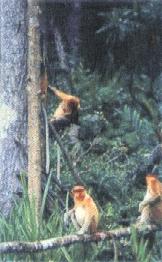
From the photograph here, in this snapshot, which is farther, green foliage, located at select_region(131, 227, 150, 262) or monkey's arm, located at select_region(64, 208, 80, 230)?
monkey's arm, located at select_region(64, 208, 80, 230)

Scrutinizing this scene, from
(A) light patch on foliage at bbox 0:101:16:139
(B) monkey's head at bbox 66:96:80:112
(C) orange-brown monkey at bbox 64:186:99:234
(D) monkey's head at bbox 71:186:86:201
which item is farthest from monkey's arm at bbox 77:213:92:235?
(B) monkey's head at bbox 66:96:80:112

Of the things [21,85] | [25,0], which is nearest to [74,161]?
[21,85]

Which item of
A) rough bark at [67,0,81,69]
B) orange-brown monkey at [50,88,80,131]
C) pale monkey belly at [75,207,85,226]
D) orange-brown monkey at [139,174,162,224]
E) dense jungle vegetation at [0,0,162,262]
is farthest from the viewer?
rough bark at [67,0,81,69]

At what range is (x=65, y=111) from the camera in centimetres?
532

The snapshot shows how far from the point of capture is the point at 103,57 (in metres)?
5.98

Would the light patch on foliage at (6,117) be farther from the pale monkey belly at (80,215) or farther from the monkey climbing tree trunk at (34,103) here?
the pale monkey belly at (80,215)

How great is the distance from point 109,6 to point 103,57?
401 millimetres

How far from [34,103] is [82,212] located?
1.90ft

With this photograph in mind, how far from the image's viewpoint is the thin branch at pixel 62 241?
13.1 ft

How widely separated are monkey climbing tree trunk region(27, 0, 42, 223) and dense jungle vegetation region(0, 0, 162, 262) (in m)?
0.06

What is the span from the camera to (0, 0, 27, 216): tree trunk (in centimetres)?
466

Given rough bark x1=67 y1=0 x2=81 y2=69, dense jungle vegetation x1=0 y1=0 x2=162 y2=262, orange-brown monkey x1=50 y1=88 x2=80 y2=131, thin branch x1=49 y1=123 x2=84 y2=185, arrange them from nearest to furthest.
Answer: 1. dense jungle vegetation x1=0 y1=0 x2=162 y2=262
2. thin branch x1=49 y1=123 x2=84 y2=185
3. orange-brown monkey x1=50 y1=88 x2=80 y2=131
4. rough bark x1=67 y1=0 x2=81 y2=69

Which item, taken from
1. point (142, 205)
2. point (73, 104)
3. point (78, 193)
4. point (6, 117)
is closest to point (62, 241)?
point (78, 193)

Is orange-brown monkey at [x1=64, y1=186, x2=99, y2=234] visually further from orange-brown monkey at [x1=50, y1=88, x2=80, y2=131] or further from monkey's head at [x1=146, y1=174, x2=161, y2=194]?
orange-brown monkey at [x1=50, y1=88, x2=80, y2=131]
